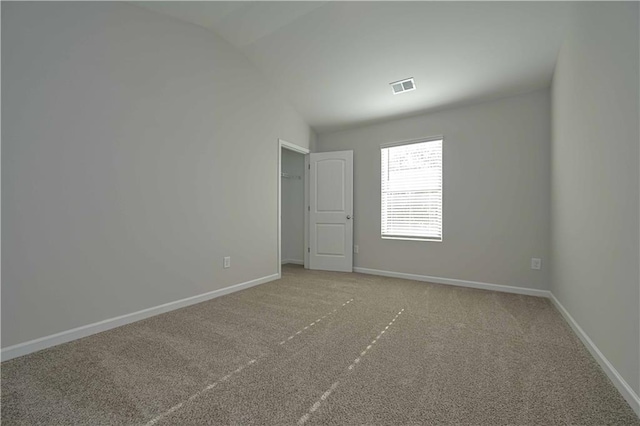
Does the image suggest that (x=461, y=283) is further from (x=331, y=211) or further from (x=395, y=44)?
(x=395, y=44)

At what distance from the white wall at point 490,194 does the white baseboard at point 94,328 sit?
272cm

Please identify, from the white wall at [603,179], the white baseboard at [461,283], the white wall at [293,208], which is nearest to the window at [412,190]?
the white baseboard at [461,283]

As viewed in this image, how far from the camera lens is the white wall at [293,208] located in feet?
Result: 18.9

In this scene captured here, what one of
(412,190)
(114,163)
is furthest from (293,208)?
(114,163)

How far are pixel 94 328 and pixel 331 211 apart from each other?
3.38 meters

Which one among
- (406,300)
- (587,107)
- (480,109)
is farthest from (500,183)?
(406,300)

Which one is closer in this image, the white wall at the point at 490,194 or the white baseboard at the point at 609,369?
the white baseboard at the point at 609,369

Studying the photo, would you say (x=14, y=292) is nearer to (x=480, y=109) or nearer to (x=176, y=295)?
(x=176, y=295)

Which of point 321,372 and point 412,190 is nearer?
point 321,372

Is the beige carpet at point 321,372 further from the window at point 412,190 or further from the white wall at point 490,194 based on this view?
the window at point 412,190

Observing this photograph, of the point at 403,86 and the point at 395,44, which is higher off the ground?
Result: the point at 395,44

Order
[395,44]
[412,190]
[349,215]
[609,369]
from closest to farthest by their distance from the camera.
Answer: [609,369] → [395,44] → [412,190] → [349,215]

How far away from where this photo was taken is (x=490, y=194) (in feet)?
12.4

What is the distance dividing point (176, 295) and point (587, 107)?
3864mm
